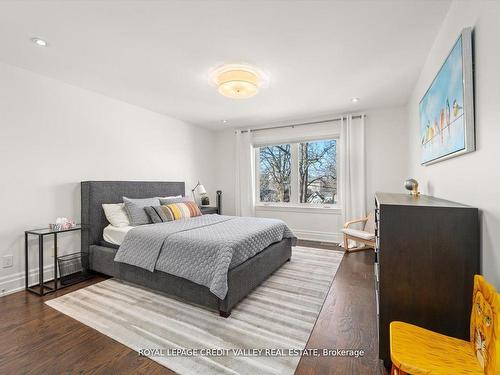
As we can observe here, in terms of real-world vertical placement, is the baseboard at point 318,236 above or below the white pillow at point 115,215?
below

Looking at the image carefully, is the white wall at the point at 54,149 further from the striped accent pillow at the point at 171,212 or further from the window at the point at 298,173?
the window at the point at 298,173

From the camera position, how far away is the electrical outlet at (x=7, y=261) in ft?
8.24

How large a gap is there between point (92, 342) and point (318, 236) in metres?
3.95

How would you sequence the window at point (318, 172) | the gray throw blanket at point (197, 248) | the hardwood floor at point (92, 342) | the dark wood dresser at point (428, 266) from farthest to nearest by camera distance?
the window at point (318, 172), the gray throw blanket at point (197, 248), the hardwood floor at point (92, 342), the dark wood dresser at point (428, 266)

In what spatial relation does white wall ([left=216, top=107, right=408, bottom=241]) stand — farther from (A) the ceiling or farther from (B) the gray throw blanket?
(B) the gray throw blanket

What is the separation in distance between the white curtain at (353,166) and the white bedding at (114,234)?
361 centimetres

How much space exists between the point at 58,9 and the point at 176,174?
317 cm

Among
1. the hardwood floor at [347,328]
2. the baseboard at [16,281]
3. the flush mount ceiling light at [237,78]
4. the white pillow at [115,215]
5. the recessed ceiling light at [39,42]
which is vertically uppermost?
the recessed ceiling light at [39,42]

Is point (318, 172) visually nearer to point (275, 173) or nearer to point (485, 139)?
point (275, 173)

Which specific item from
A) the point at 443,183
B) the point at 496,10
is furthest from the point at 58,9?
the point at 443,183

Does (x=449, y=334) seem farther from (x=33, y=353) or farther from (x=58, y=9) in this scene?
(x=58, y=9)

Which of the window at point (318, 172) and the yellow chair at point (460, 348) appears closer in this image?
the yellow chair at point (460, 348)

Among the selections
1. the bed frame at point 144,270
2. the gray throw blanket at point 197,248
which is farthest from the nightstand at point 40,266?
the gray throw blanket at point 197,248

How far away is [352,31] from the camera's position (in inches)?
79.7
